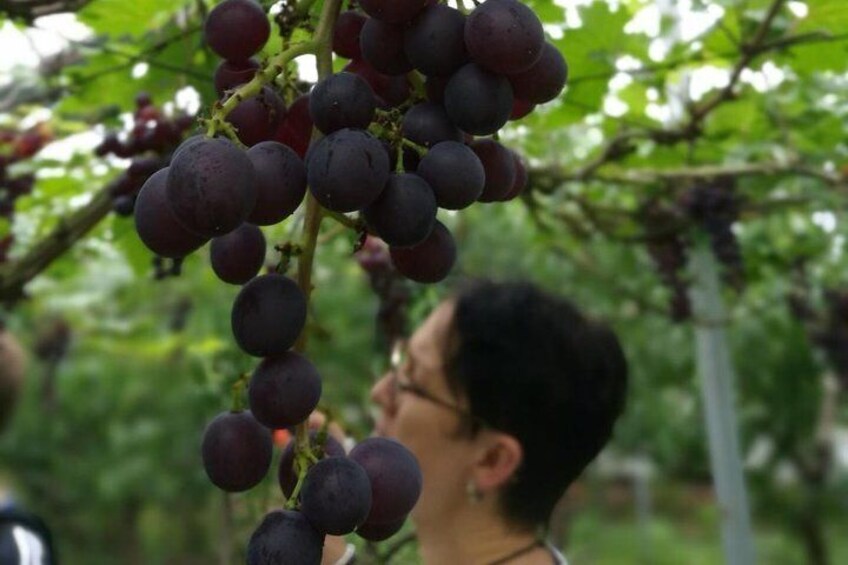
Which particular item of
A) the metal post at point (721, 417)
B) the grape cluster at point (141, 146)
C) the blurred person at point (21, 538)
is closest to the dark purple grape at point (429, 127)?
the grape cluster at point (141, 146)

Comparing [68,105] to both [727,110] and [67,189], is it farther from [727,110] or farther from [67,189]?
[727,110]

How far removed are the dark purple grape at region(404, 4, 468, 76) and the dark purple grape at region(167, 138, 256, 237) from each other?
16 cm

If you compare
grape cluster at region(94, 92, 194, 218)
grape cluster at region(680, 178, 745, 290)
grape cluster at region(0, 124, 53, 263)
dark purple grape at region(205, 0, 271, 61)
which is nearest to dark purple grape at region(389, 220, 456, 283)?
dark purple grape at region(205, 0, 271, 61)

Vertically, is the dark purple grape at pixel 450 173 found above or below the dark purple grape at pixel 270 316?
above

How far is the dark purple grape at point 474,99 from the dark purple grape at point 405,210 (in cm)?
5

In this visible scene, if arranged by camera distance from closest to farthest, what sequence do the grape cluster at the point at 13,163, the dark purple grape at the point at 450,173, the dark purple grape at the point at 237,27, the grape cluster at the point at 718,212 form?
the dark purple grape at the point at 450,173, the dark purple grape at the point at 237,27, the grape cluster at the point at 13,163, the grape cluster at the point at 718,212

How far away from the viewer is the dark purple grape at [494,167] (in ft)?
2.90

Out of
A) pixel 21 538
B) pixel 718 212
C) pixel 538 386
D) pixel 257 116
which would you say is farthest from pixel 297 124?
pixel 718 212

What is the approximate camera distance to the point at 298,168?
752mm

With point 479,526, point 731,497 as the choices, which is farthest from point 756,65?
point 731,497

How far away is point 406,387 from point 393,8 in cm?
116

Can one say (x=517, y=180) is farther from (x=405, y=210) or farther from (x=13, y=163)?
(x=13, y=163)

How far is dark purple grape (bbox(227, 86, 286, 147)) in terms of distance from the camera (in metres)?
0.79

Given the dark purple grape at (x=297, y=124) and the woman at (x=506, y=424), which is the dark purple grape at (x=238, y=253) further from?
the woman at (x=506, y=424)
